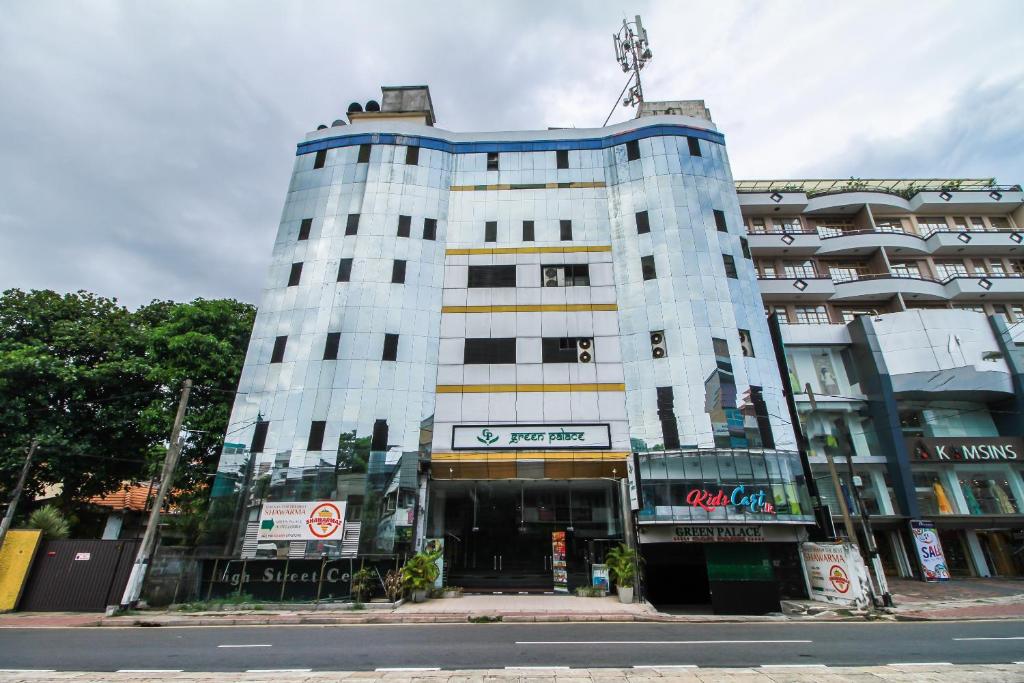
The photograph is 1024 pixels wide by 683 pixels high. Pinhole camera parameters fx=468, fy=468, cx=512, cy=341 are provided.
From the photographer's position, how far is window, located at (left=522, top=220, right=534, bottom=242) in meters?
31.4

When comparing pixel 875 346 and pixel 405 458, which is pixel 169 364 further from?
pixel 875 346

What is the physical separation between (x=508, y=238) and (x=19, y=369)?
27553 mm

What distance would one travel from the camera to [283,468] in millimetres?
24312

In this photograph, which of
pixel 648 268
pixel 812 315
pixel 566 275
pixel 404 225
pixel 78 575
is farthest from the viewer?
pixel 812 315

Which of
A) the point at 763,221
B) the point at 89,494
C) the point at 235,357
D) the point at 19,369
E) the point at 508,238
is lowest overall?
the point at 89,494

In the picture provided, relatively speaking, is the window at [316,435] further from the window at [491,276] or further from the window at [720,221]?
the window at [720,221]

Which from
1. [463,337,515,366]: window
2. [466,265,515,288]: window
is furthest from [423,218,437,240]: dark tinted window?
[463,337,515,366]: window

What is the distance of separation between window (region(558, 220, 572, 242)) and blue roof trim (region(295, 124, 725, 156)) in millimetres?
6400

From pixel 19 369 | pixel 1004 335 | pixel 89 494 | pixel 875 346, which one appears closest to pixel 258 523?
pixel 89 494

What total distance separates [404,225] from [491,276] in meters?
6.87

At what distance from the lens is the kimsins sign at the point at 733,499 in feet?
73.1

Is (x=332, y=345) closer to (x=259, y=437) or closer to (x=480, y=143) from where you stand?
(x=259, y=437)

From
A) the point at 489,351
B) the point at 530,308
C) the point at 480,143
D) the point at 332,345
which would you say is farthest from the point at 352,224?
the point at 530,308

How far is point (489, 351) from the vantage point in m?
27.9
